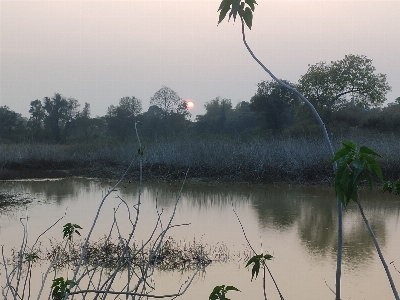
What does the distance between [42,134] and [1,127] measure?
273 cm

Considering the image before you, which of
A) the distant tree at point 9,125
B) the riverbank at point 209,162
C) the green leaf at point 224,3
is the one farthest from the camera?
the distant tree at point 9,125

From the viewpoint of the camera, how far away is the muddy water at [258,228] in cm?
439

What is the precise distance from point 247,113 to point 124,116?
7677 mm

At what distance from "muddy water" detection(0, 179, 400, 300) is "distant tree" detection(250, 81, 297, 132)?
14.1 m

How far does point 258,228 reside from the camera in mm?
6695

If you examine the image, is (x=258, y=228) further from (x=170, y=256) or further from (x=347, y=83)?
(x=347, y=83)

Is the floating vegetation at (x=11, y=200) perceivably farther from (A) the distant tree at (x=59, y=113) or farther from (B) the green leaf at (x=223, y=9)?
(A) the distant tree at (x=59, y=113)

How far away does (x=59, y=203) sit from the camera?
9.05 meters

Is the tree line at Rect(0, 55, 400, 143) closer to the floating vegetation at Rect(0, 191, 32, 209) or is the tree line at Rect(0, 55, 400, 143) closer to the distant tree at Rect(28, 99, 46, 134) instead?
the distant tree at Rect(28, 99, 46, 134)

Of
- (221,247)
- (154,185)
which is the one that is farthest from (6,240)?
(154,185)

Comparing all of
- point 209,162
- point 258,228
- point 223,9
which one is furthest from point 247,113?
point 223,9

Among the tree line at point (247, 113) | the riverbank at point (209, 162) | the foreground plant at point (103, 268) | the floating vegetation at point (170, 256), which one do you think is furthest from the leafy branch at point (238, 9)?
the tree line at point (247, 113)

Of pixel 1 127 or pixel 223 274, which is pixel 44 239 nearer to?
pixel 223 274

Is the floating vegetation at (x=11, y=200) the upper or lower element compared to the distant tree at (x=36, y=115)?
lower
